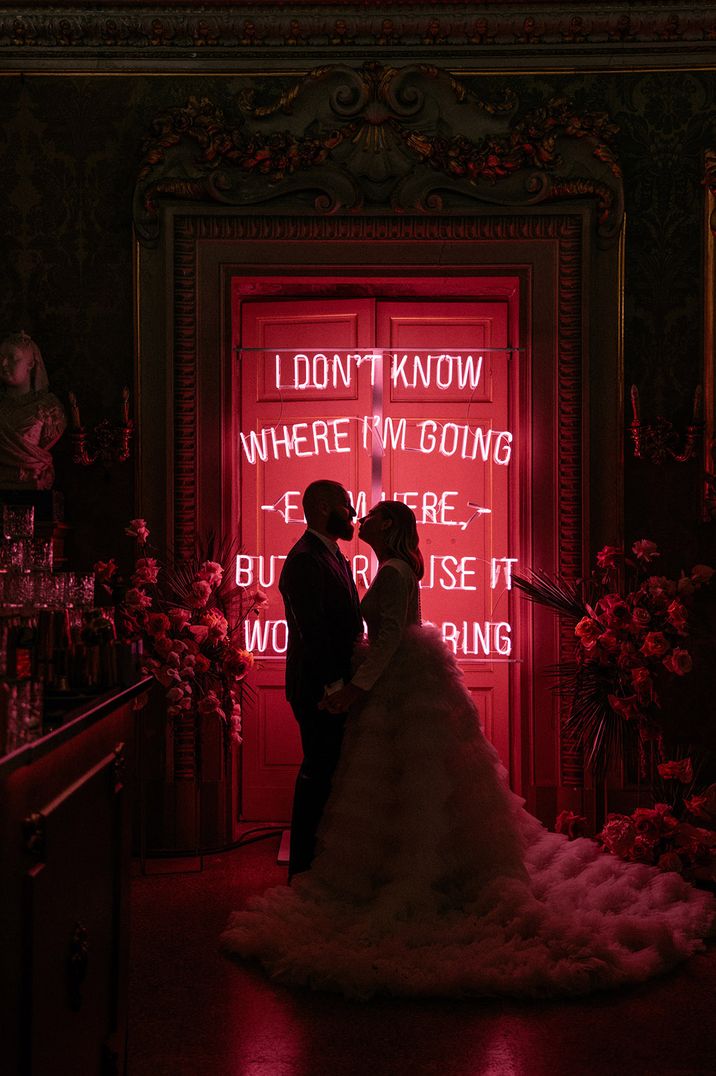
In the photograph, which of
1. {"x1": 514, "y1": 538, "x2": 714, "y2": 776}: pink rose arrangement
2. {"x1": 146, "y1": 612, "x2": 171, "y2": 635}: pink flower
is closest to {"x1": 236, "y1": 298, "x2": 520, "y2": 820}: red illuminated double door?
{"x1": 514, "y1": 538, "x2": 714, "y2": 776}: pink rose arrangement

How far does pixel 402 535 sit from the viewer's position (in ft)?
14.3

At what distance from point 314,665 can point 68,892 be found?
2.45 meters

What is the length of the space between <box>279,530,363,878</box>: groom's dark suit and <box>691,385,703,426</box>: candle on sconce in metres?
2.10

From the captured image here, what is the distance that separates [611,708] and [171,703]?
2106mm

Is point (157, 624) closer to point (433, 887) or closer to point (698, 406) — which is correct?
point (433, 887)

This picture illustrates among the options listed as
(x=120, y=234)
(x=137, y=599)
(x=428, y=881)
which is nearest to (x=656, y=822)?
(x=428, y=881)

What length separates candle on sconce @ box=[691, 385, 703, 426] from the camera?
5270mm

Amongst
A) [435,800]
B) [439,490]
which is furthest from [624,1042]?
[439,490]

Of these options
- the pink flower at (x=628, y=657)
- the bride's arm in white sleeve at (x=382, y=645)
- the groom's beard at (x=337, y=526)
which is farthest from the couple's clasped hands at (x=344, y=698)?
the pink flower at (x=628, y=657)

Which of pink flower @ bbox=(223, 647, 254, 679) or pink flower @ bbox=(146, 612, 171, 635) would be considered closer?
pink flower @ bbox=(146, 612, 171, 635)

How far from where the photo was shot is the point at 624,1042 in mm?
3070

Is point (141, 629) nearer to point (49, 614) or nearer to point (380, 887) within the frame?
point (380, 887)

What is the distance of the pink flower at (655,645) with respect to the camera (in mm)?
4668

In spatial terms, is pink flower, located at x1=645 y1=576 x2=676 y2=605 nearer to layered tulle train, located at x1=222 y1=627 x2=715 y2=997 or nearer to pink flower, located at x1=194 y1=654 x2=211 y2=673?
layered tulle train, located at x1=222 y1=627 x2=715 y2=997
